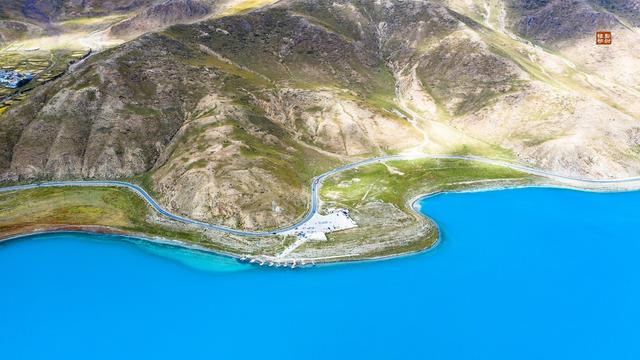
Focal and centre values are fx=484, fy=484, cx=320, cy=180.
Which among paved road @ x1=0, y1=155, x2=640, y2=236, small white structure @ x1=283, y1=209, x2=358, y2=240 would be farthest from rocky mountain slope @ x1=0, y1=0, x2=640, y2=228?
small white structure @ x1=283, y1=209, x2=358, y2=240

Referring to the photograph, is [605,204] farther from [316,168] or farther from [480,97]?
[316,168]

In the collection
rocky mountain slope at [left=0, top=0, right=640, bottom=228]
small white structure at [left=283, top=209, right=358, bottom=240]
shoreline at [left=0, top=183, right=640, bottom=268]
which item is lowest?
shoreline at [left=0, top=183, right=640, bottom=268]

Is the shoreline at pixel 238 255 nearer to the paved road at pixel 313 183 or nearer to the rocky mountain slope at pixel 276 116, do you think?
the paved road at pixel 313 183

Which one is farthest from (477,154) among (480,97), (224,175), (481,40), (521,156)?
(224,175)

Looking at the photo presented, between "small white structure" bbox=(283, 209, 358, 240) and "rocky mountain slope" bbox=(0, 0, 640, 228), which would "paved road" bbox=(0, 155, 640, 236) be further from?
"rocky mountain slope" bbox=(0, 0, 640, 228)

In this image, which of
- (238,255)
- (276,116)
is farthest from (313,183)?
(276,116)

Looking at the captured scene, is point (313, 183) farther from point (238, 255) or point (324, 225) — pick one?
point (238, 255)

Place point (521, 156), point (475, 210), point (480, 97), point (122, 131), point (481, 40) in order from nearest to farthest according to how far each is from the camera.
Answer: point (475, 210), point (122, 131), point (521, 156), point (480, 97), point (481, 40)

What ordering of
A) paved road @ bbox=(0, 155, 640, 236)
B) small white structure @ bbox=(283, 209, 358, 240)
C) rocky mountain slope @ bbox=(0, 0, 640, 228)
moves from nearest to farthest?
small white structure @ bbox=(283, 209, 358, 240)
paved road @ bbox=(0, 155, 640, 236)
rocky mountain slope @ bbox=(0, 0, 640, 228)

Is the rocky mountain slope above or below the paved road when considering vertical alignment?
above

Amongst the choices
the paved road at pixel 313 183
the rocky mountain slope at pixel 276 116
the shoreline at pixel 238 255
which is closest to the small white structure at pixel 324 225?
the paved road at pixel 313 183
